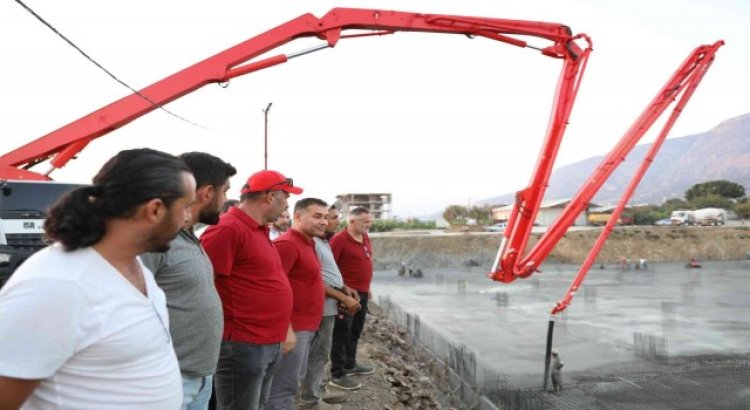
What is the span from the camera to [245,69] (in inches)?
271

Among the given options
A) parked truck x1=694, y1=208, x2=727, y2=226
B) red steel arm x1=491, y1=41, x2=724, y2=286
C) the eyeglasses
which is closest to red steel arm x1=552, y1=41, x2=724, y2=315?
red steel arm x1=491, y1=41, x2=724, y2=286

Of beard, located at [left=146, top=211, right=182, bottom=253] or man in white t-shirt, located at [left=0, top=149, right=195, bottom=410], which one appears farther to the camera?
beard, located at [left=146, top=211, right=182, bottom=253]

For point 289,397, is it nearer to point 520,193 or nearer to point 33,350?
point 33,350

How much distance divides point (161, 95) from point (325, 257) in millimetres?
3699

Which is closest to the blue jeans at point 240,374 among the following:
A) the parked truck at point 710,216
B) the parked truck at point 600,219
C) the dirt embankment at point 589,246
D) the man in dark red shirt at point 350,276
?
the man in dark red shirt at point 350,276

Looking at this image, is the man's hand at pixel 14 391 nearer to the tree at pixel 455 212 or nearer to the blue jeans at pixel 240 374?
the blue jeans at pixel 240 374

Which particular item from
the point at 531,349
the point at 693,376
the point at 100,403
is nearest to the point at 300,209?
the point at 100,403

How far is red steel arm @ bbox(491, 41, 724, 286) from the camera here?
736 centimetres

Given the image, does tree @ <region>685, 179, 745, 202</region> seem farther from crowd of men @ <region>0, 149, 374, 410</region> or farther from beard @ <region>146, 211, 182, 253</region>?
beard @ <region>146, 211, 182, 253</region>

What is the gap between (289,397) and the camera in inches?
135

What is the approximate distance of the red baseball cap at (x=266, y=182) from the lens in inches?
119

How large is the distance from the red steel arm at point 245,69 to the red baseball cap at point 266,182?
4.20 meters

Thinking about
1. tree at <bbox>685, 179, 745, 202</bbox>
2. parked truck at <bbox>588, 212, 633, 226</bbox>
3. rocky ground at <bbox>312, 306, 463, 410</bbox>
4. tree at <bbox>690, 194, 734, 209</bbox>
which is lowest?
rocky ground at <bbox>312, 306, 463, 410</bbox>

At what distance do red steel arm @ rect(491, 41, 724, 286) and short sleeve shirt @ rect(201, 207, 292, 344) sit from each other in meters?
5.01
